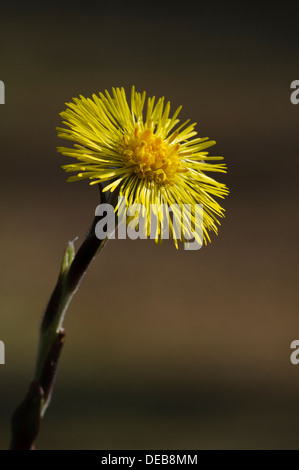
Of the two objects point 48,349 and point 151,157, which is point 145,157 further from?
point 48,349

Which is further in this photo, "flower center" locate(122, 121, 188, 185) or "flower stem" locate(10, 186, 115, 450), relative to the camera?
"flower center" locate(122, 121, 188, 185)

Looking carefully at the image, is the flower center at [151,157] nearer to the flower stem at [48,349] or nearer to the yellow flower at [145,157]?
the yellow flower at [145,157]

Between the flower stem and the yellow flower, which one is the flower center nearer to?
the yellow flower

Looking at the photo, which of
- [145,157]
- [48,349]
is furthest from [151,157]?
[48,349]

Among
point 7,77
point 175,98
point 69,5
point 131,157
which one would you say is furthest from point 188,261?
point 131,157

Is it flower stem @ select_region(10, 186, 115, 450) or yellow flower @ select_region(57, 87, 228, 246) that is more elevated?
yellow flower @ select_region(57, 87, 228, 246)

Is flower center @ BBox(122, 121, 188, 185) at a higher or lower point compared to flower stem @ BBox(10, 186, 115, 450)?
higher

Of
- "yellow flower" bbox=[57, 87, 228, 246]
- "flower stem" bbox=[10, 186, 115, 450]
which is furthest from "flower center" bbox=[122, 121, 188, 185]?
"flower stem" bbox=[10, 186, 115, 450]
